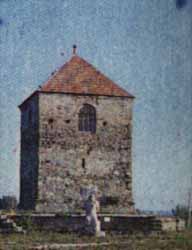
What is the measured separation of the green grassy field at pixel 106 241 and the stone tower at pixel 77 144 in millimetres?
7330

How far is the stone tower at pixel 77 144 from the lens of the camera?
2752cm

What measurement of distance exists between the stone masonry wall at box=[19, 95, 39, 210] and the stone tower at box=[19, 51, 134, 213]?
1.7 inches

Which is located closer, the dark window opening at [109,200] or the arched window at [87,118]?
the dark window opening at [109,200]

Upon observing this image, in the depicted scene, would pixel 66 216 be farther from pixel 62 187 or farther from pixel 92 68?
pixel 92 68

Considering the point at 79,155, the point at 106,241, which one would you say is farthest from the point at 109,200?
the point at 106,241

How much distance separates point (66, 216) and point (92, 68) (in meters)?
9.50

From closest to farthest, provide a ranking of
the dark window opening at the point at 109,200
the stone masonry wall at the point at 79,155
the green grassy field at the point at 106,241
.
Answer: the green grassy field at the point at 106,241, the stone masonry wall at the point at 79,155, the dark window opening at the point at 109,200

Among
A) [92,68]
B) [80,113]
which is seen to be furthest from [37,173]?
[92,68]

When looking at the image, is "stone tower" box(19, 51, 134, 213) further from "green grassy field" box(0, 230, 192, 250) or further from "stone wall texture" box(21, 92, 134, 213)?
"green grassy field" box(0, 230, 192, 250)

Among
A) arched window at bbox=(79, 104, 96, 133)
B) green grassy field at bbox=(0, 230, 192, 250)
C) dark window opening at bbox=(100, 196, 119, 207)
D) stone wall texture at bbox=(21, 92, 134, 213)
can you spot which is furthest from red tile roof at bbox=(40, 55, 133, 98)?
green grassy field at bbox=(0, 230, 192, 250)

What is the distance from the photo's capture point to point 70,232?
68.9 feet

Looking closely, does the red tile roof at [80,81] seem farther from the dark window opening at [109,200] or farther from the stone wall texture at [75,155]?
the dark window opening at [109,200]

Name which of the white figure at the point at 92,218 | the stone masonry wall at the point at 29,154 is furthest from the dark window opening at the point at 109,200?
the white figure at the point at 92,218

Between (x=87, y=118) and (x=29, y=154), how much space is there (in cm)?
300
